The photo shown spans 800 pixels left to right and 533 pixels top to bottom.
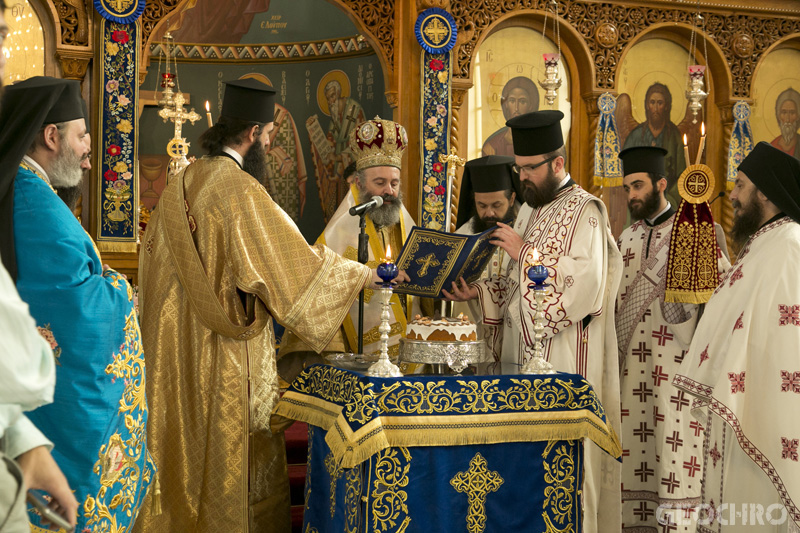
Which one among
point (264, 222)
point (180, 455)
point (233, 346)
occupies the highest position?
point (264, 222)

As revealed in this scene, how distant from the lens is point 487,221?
557 cm

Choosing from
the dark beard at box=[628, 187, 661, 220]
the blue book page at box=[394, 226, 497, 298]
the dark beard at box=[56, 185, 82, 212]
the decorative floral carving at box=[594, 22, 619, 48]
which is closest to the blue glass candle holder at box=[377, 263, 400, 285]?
the blue book page at box=[394, 226, 497, 298]

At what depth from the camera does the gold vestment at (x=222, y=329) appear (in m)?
4.28

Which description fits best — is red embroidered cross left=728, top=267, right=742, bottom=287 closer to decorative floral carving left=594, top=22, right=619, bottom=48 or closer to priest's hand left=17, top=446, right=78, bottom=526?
priest's hand left=17, top=446, right=78, bottom=526

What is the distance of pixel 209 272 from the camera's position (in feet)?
14.1

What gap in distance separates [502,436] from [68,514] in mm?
2201

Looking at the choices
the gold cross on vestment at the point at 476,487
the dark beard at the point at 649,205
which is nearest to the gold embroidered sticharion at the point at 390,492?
the gold cross on vestment at the point at 476,487

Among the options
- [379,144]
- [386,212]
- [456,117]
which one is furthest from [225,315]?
Answer: [456,117]

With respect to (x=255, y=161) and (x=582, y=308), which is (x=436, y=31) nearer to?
(x=255, y=161)

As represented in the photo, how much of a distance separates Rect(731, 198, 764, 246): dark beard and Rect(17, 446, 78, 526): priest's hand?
342 centimetres

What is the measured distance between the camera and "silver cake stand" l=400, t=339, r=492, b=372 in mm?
3912

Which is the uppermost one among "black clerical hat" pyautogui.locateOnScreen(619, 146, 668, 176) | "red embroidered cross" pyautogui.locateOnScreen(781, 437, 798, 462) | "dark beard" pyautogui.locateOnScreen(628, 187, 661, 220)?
"black clerical hat" pyautogui.locateOnScreen(619, 146, 668, 176)

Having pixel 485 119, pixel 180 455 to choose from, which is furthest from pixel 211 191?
pixel 485 119

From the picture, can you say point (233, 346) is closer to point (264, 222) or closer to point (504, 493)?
point (264, 222)
